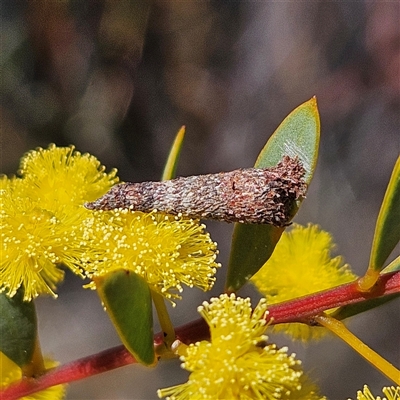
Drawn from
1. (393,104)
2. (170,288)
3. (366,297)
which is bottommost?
(366,297)

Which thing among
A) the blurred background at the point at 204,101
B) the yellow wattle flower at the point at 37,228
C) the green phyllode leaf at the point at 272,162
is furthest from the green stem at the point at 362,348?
the blurred background at the point at 204,101

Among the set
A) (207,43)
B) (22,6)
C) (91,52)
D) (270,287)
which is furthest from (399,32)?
(270,287)

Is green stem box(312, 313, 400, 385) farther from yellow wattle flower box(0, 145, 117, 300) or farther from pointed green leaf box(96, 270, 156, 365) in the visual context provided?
yellow wattle flower box(0, 145, 117, 300)

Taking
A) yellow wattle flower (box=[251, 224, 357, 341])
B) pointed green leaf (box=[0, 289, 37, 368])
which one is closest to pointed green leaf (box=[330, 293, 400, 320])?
yellow wattle flower (box=[251, 224, 357, 341])

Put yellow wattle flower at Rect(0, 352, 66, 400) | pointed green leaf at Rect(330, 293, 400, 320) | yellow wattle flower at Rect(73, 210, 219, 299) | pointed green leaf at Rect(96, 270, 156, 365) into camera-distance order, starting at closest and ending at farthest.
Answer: pointed green leaf at Rect(96, 270, 156, 365) < yellow wattle flower at Rect(73, 210, 219, 299) < pointed green leaf at Rect(330, 293, 400, 320) < yellow wattle flower at Rect(0, 352, 66, 400)

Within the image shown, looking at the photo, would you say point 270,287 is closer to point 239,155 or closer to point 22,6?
point 239,155

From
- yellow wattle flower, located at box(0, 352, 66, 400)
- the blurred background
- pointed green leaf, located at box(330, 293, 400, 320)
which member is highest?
the blurred background
